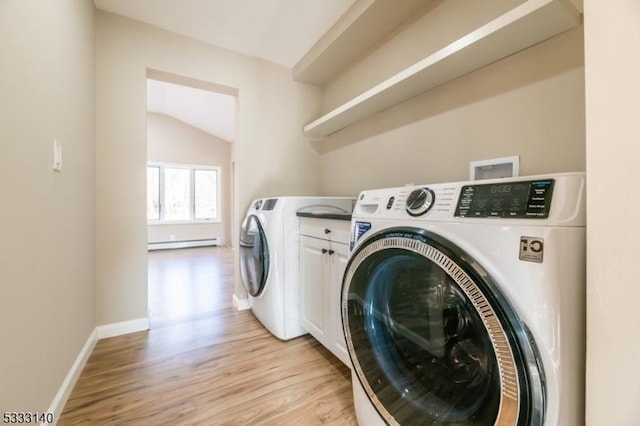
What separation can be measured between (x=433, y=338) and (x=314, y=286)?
0.92 m

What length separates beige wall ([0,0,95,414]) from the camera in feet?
2.67

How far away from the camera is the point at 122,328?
74.9 inches

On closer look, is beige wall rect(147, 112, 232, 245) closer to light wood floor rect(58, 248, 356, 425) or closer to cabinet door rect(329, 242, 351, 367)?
light wood floor rect(58, 248, 356, 425)

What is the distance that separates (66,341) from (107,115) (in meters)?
1.47

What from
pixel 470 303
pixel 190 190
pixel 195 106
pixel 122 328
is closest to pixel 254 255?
pixel 122 328

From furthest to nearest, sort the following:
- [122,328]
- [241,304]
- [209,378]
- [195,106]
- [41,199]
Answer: [195,106] < [241,304] < [122,328] < [209,378] < [41,199]

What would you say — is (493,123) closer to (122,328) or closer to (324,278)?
(324,278)

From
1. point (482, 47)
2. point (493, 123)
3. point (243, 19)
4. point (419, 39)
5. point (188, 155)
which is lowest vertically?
point (493, 123)

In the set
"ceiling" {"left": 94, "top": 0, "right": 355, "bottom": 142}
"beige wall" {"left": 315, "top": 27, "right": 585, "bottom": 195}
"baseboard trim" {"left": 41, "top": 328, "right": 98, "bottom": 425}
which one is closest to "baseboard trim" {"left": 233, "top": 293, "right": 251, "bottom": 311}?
"baseboard trim" {"left": 41, "top": 328, "right": 98, "bottom": 425}

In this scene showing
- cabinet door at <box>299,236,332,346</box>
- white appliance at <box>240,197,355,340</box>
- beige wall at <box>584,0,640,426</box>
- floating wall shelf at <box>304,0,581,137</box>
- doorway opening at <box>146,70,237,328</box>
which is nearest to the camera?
beige wall at <box>584,0,640,426</box>

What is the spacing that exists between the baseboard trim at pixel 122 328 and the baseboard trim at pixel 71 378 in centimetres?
7

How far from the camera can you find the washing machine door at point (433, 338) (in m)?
0.57

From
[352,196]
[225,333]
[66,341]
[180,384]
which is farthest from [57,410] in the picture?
[352,196]

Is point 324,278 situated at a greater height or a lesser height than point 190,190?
lesser
